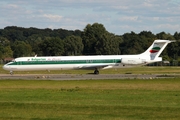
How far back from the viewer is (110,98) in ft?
84.0

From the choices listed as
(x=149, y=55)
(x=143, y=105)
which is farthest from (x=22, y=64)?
(x=143, y=105)

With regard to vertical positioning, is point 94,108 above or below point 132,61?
below

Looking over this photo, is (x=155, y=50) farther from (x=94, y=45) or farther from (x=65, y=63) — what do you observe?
(x=94, y=45)

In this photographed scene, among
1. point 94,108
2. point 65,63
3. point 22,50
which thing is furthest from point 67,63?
point 22,50

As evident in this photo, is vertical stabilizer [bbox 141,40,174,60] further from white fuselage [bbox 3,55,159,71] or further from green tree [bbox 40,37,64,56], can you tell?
green tree [bbox 40,37,64,56]

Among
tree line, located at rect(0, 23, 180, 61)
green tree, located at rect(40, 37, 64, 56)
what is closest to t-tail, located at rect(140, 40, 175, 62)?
tree line, located at rect(0, 23, 180, 61)

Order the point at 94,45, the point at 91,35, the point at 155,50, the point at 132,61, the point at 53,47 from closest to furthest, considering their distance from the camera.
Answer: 1. the point at 132,61
2. the point at 155,50
3. the point at 53,47
4. the point at 94,45
5. the point at 91,35

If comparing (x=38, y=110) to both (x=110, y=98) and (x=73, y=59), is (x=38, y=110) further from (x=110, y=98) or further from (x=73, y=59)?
(x=73, y=59)

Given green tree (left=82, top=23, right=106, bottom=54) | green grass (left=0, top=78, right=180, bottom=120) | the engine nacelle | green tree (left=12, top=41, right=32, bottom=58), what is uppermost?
green tree (left=82, top=23, right=106, bottom=54)

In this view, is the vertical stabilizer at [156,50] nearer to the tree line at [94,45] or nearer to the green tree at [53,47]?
the tree line at [94,45]

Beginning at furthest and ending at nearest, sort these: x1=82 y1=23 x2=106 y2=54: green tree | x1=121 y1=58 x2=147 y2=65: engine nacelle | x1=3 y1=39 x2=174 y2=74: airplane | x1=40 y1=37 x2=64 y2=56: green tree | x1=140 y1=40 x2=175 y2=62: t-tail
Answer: x1=82 y1=23 x2=106 y2=54: green tree, x1=40 y1=37 x2=64 y2=56: green tree, x1=140 y1=40 x2=175 y2=62: t-tail, x1=121 y1=58 x2=147 y2=65: engine nacelle, x1=3 y1=39 x2=174 y2=74: airplane

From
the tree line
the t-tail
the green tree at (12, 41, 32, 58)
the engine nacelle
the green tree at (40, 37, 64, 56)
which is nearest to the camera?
the engine nacelle

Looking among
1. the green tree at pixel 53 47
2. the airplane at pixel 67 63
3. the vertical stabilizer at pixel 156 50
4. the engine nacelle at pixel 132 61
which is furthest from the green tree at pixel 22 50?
the engine nacelle at pixel 132 61

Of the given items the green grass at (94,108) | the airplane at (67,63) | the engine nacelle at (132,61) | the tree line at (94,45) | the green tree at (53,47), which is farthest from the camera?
the green tree at (53,47)
